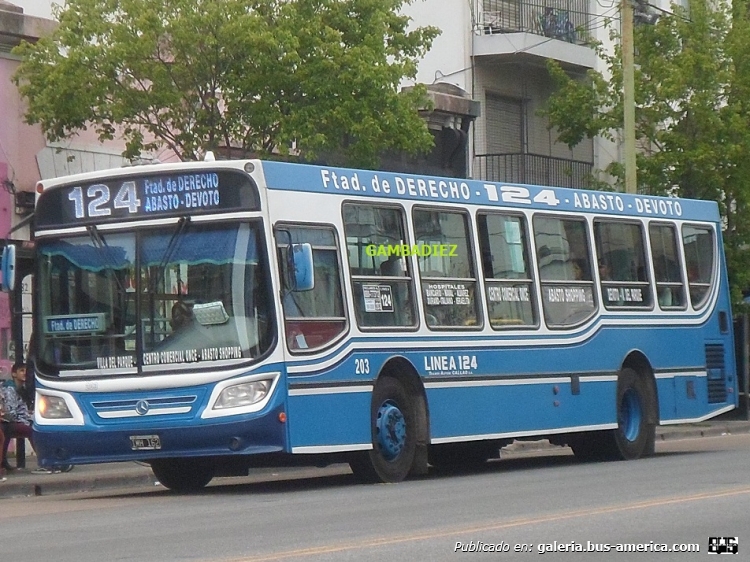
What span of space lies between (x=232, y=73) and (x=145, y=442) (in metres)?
7.95

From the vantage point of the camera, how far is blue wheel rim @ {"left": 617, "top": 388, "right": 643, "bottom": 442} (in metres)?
19.7

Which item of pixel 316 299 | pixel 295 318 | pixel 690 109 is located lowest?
pixel 295 318

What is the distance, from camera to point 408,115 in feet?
72.6

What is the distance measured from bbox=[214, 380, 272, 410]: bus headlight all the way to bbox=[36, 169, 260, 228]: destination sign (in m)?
1.55

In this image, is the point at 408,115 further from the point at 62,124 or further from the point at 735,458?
the point at 735,458

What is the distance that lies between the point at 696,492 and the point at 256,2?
10.5 metres

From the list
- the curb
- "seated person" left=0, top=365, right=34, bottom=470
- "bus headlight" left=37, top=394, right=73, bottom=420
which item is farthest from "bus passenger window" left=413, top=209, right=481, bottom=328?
"seated person" left=0, top=365, right=34, bottom=470

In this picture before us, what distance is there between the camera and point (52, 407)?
15.2 metres

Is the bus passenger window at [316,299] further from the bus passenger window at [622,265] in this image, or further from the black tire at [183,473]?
the bus passenger window at [622,265]

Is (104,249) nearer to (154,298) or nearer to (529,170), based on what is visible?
(154,298)

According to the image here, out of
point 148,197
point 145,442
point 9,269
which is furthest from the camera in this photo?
point 9,269

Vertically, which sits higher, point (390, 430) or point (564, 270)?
point (564, 270)

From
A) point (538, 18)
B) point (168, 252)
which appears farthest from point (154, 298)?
point (538, 18)

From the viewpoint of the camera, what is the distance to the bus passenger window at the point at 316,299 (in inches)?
580
